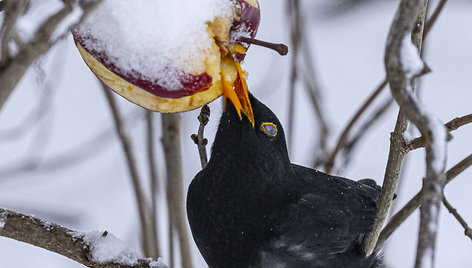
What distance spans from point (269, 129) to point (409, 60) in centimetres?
64

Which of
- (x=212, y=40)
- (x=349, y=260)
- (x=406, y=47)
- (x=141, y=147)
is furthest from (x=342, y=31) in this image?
(x=406, y=47)

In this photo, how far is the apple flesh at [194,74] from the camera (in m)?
0.88

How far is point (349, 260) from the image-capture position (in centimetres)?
126

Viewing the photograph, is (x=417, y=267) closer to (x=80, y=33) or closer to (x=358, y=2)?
(x=80, y=33)

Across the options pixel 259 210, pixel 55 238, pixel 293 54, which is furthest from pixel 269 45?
pixel 293 54

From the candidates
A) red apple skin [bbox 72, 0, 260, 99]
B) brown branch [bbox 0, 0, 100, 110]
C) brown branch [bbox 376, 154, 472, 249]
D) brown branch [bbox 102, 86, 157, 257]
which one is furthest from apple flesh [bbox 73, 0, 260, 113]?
brown branch [bbox 102, 86, 157, 257]

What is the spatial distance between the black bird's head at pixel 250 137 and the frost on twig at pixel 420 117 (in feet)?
1.96

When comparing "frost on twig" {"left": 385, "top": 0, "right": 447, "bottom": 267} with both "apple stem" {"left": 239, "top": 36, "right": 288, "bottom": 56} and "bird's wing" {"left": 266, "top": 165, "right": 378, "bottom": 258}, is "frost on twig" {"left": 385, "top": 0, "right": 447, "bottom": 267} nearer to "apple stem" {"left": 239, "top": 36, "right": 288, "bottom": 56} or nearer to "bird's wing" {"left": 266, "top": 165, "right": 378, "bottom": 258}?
"apple stem" {"left": 239, "top": 36, "right": 288, "bottom": 56}

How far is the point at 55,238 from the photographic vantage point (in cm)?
108

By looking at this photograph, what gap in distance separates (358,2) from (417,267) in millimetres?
3053

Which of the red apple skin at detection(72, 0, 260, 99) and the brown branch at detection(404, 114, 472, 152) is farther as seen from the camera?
the brown branch at detection(404, 114, 472, 152)

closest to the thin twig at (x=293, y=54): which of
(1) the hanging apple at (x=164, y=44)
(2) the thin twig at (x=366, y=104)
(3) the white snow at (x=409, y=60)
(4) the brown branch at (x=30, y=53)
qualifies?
(2) the thin twig at (x=366, y=104)

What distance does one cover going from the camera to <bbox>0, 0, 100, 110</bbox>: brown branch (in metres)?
0.71

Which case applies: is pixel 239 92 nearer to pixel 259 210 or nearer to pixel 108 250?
pixel 259 210
